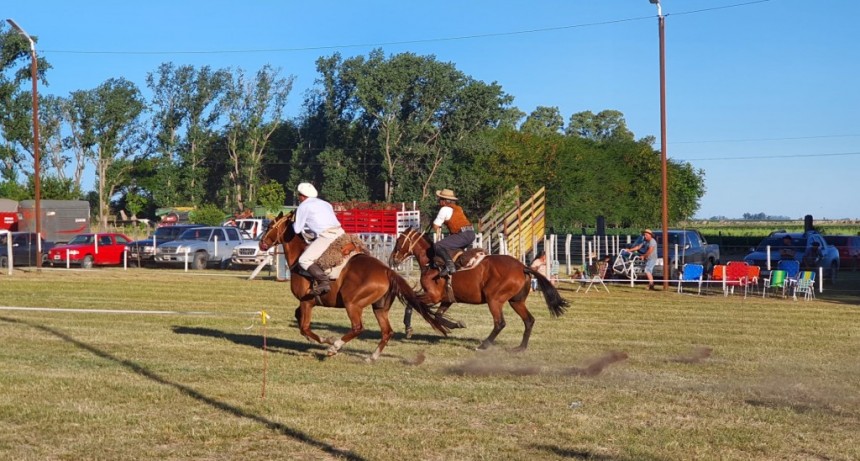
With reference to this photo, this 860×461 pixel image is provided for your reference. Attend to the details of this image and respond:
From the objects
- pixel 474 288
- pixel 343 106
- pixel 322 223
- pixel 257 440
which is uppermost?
pixel 343 106

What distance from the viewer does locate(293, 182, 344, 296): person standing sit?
13180 millimetres

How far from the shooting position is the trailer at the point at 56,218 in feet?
167

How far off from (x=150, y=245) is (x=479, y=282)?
97.1 feet

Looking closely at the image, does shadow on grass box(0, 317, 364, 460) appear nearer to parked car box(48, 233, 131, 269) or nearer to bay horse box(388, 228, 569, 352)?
bay horse box(388, 228, 569, 352)

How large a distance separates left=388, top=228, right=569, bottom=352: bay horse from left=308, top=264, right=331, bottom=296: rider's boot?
6.31 ft

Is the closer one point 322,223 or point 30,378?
point 30,378

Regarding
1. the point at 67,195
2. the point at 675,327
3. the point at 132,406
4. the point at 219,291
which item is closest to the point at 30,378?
the point at 132,406

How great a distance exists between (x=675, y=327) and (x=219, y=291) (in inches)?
529

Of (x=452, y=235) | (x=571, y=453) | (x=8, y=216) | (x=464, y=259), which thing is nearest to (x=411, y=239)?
(x=452, y=235)

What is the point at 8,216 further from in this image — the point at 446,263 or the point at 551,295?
the point at 551,295

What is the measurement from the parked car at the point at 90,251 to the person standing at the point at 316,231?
95.7 feet

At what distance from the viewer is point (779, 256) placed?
3600 cm

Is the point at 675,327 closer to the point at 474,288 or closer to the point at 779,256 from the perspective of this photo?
the point at 474,288

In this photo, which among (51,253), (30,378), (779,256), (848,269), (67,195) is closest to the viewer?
(30,378)
